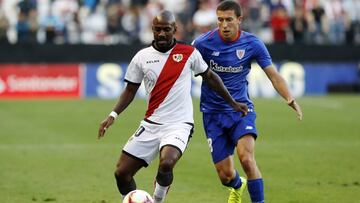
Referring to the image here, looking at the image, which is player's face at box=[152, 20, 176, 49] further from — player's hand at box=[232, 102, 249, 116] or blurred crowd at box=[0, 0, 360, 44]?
blurred crowd at box=[0, 0, 360, 44]

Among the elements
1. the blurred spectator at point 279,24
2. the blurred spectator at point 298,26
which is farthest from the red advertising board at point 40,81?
the blurred spectator at point 298,26

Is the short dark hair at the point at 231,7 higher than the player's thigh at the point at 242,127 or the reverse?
higher

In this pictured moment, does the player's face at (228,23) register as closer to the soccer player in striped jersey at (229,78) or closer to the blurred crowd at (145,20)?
the soccer player in striped jersey at (229,78)

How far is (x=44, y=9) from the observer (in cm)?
3047

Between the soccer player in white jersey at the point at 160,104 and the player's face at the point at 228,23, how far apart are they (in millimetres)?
650

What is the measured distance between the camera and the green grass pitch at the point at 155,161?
478 inches

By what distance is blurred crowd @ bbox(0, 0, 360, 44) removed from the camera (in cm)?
2944

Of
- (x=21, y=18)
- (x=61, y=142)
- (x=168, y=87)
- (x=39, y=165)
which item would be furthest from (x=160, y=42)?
(x=21, y=18)

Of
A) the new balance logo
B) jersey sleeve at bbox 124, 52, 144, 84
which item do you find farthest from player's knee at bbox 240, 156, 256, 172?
jersey sleeve at bbox 124, 52, 144, 84

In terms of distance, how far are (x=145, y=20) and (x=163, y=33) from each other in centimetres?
2123

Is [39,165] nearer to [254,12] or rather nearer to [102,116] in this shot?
[102,116]

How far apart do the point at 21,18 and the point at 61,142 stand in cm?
1130

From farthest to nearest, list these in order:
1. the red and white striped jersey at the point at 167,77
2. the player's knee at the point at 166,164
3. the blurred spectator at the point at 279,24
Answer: the blurred spectator at the point at 279,24 → the red and white striped jersey at the point at 167,77 → the player's knee at the point at 166,164

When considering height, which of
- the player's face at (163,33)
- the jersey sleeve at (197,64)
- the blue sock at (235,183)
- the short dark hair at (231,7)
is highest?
the short dark hair at (231,7)
